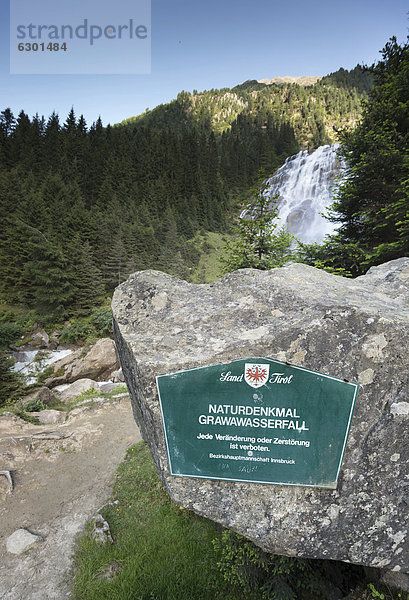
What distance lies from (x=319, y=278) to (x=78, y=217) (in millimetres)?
36440

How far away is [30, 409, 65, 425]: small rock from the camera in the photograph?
1099 cm

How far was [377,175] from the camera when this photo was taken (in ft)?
28.7

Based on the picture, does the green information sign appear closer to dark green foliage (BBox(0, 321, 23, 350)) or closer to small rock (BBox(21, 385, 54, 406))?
small rock (BBox(21, 385, 54, 406))

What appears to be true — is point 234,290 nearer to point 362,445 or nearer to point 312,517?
point 362,445

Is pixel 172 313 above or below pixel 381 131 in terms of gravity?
below

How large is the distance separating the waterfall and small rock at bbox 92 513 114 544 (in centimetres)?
3256

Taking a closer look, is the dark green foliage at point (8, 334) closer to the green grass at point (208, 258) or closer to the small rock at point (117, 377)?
the small rock at point (117, 377)

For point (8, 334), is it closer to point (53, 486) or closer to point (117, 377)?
point (117, 377)

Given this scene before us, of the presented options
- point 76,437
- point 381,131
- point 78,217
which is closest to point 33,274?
point 78,217

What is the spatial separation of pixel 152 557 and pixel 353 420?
385cm

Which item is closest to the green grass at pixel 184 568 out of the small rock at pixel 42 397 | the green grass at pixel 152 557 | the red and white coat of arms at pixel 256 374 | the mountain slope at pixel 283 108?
the green grass at pixel 152 557

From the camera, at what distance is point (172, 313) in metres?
3.44

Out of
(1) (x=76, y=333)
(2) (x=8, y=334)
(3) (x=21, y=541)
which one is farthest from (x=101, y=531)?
(1) (x=76, y=333)

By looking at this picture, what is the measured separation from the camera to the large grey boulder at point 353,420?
8.42 ft
